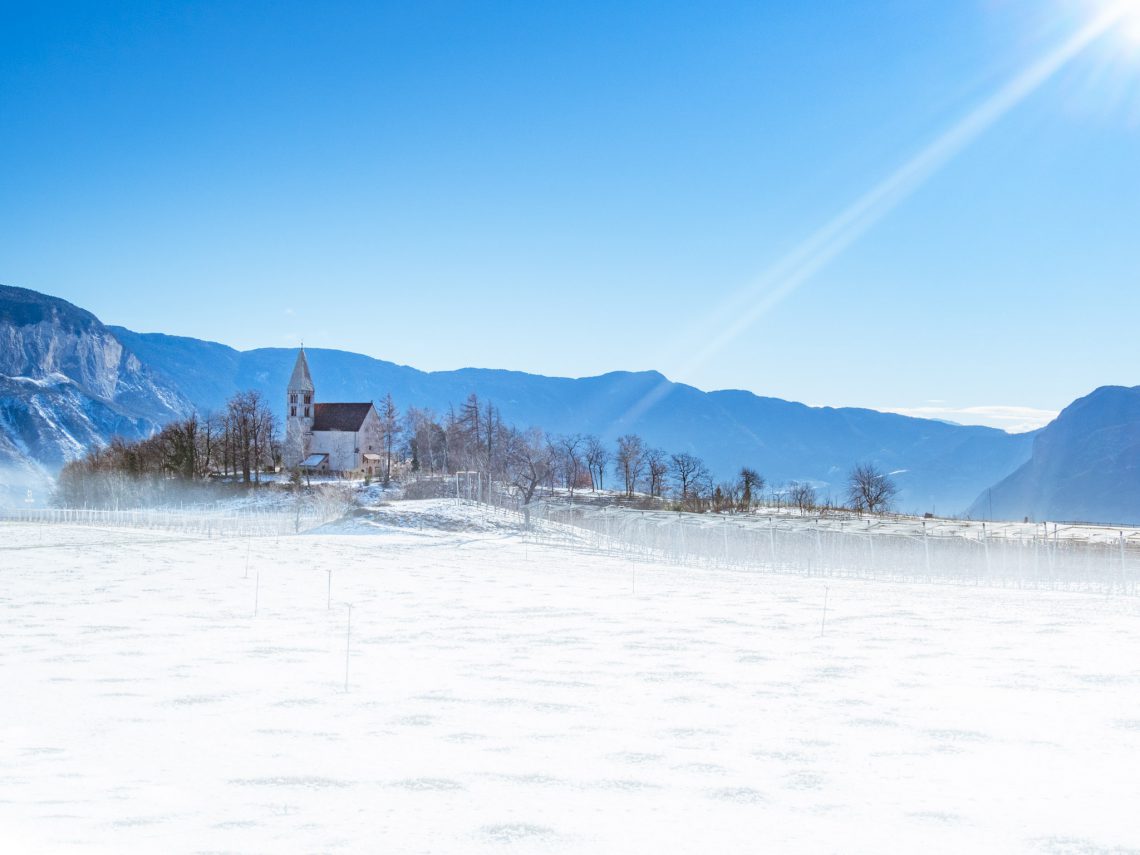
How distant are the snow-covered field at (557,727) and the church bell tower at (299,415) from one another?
3688 inches

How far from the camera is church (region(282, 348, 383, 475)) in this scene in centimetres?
11294

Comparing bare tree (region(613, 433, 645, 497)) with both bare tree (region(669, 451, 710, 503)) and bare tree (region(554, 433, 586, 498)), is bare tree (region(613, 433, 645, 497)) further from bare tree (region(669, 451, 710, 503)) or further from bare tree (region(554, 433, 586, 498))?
bare tree (region(554, 433, 586, 498))

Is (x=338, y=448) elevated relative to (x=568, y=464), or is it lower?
elevated

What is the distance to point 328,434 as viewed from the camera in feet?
380

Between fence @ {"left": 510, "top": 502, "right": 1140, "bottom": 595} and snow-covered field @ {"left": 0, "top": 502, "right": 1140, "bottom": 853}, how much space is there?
17.8m

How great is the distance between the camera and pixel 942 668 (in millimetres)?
14078

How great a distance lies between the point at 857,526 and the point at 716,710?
186ft

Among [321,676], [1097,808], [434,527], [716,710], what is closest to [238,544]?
[434,527]

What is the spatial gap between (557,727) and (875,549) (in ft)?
148

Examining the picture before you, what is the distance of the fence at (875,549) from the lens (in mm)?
38781

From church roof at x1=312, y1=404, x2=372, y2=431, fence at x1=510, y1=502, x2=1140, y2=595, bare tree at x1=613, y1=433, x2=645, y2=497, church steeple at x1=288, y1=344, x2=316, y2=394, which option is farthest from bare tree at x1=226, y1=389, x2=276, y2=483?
fence at x1=510, y1=502, x2=1140, y2=595

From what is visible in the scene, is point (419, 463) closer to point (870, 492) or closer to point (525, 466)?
point (525, 466)

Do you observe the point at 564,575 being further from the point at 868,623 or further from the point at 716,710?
the point at 716,710

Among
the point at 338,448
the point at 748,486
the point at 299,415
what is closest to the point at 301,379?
the point at 299,415
